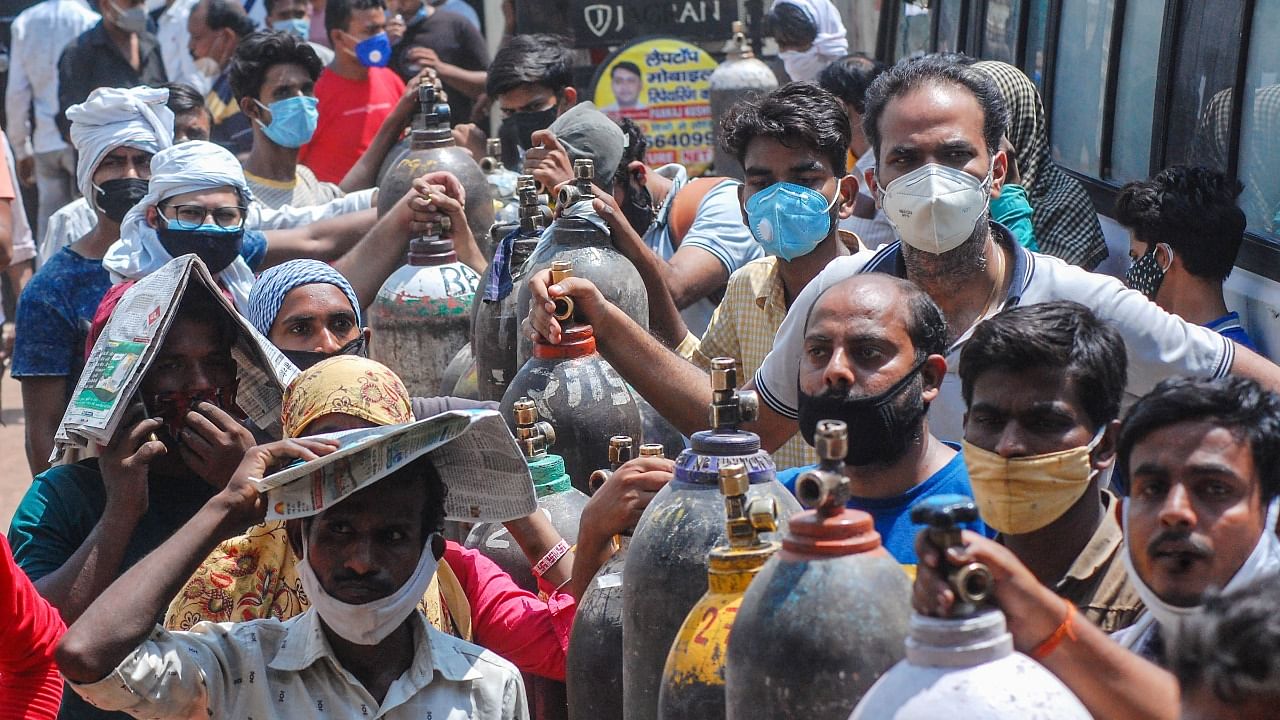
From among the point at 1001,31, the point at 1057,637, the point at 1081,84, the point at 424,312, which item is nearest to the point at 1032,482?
the point at 1057,637

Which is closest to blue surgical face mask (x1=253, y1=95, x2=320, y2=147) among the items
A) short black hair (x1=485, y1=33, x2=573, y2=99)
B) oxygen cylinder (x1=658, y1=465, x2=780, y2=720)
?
short black hair (x1=485, y1=33, x2=573, y2=99)

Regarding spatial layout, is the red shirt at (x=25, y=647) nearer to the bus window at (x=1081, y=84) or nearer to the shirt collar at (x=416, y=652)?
the shirt collar at (x=416, y=652)

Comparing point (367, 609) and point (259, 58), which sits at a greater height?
point (259, 58)

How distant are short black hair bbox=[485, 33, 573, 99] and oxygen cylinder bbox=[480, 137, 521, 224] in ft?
2.00

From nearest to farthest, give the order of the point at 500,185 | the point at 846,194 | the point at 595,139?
1. the point at 846,194
2. the point at 595,139
3. the point at 500,185

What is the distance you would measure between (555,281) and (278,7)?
891cm

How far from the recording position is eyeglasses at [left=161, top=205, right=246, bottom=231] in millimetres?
5504

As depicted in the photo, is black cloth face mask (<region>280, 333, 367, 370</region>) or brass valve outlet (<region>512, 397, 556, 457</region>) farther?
black cloth face mask (<region>280, 333, 367, 370</region>)

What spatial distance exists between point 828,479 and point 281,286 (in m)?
2.85

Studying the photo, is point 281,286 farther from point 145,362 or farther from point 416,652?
point 416,652

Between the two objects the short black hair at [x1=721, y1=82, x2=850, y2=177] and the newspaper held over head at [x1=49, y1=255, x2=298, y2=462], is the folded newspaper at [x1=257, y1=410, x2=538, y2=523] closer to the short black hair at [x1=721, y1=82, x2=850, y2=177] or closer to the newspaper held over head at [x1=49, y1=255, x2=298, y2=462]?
the newspaper held over head at [x1=49, y1=255, x2=298, y2=462]

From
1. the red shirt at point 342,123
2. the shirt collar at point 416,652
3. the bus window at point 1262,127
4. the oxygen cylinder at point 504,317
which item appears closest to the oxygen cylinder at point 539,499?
the shirt collar at point 416,652

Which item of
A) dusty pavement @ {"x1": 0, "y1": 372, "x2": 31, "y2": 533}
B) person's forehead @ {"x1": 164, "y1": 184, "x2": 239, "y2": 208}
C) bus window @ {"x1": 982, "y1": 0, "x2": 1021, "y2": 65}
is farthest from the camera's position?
dusty pavement @ {"x1": 0, "y1": 372, "x2": 31, "y2": 533}

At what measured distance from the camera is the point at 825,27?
11.2 m
